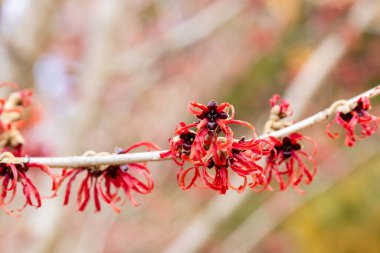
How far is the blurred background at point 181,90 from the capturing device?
3.96 meters

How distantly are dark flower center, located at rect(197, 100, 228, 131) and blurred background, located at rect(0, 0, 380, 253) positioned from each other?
214 cm

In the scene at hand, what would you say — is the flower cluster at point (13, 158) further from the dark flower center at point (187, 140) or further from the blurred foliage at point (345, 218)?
the blurred foliage at point (345, 218)

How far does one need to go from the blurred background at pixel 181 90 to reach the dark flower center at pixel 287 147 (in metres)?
2.00

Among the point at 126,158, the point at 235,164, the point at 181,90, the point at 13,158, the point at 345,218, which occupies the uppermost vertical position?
the point at 181,90

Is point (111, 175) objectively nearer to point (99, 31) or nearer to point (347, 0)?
point (99, 31)

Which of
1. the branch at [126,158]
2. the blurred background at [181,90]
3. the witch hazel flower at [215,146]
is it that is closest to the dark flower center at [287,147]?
the branch at [126,158]

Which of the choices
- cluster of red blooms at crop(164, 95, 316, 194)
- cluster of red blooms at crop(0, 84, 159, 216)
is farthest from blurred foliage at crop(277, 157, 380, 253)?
cluster of red blooms at crop(164, 95, 316, 194)

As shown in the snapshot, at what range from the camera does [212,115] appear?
1229 mm

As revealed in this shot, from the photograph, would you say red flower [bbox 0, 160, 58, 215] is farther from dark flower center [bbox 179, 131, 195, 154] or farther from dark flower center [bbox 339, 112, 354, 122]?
dark flower center [bbox 339, 112, 354, 122]

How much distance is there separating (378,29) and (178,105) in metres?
2.34

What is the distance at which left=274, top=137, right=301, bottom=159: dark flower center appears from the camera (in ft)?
4.94

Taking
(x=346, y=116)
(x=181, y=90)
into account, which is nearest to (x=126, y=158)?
(x=346, y=116)

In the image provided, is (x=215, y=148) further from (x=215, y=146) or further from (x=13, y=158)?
(x=13, y=158)

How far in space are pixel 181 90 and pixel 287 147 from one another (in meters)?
5.17
